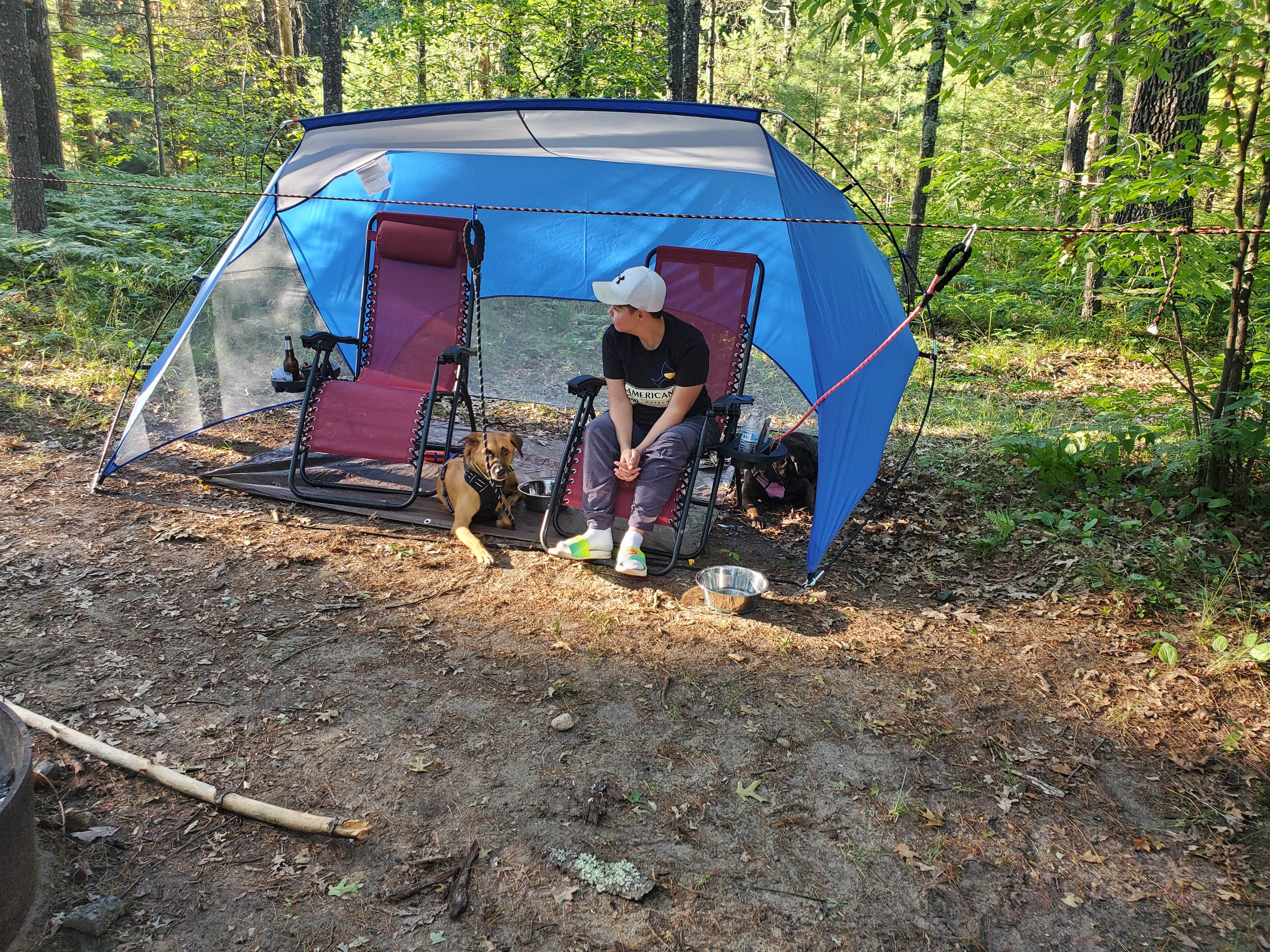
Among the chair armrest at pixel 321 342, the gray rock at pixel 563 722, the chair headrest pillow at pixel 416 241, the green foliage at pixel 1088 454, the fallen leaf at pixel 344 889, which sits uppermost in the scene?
the chair headrest pillow at pixel 416 241

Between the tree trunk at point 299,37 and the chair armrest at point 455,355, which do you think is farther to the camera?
the tree trunk at point 299,37

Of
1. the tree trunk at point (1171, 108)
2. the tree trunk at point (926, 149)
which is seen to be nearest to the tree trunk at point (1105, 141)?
the tree trunk at point (1171, 108)

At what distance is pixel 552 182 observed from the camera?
19.0ft

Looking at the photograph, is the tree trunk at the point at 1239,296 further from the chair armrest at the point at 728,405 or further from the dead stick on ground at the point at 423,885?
the dead stick on ground at the point at 423,885

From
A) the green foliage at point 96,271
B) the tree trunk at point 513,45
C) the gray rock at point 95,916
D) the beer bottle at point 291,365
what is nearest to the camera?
the gray rock at point 95,916

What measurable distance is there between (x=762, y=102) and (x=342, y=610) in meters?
17.9

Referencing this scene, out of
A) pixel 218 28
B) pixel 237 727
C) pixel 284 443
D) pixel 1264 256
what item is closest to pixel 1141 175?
pixel 1264 256

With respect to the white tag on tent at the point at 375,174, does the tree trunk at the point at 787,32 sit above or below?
above

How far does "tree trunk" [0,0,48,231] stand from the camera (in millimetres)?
7043

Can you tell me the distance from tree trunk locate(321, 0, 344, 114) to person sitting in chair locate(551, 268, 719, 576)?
7.67 metres

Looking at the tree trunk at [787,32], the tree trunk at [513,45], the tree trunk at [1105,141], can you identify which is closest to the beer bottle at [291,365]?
the tree trunk at [1105,141]

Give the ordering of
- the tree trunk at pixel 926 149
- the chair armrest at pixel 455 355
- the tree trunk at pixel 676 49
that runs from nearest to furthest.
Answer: the chair armrest at pixel 455 355 → the tree trunk at pixel 926 149 → the tree trunk at pixel 676 49

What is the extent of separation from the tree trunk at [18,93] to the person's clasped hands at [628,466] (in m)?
6.28

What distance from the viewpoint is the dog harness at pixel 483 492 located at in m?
4.36
